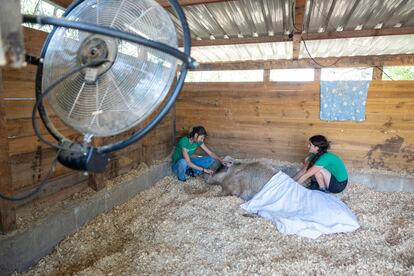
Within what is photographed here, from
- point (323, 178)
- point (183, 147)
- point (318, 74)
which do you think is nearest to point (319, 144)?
point (323, 178)

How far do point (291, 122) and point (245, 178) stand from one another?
1438mm

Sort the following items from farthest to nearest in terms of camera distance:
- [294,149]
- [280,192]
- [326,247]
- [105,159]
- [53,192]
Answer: [294,149] < [280,192] < [53,192] < [326,247] < [105,159]

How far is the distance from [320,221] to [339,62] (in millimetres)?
2311

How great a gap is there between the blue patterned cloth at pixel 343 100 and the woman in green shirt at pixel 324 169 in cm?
95

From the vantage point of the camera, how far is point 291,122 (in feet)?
13.3

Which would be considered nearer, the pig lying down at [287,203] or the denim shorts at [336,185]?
the pig lying down at [287,203]

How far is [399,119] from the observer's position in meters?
3.55

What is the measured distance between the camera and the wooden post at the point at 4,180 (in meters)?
1.81

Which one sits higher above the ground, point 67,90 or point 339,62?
point 339,62

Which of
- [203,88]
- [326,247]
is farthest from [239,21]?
[326,247]

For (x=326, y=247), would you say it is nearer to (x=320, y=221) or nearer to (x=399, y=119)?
(x=320, y=221)

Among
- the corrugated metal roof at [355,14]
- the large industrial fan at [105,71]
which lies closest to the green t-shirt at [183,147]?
the corrugated metal roof at [355,14]

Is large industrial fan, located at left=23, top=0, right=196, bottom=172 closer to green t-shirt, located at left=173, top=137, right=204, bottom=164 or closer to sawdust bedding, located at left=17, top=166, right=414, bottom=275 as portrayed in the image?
sawdust bedding, located at left=17, top=166, right=414, bottom=275

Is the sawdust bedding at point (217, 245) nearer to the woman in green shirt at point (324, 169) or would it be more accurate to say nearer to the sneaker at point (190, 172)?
the woman in green shirt at point (324, 169)
